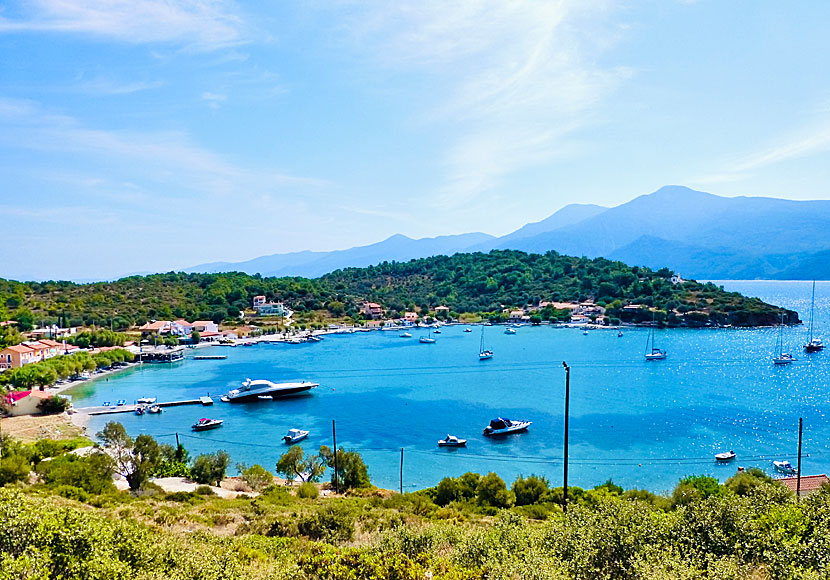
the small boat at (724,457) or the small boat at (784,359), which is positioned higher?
the small boat at (784,359)

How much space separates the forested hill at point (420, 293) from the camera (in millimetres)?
75375

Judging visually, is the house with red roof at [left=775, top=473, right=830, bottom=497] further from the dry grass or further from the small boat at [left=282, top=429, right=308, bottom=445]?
the dry grass

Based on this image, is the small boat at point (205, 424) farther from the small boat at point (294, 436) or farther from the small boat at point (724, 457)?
the small boat at point (724, 457)

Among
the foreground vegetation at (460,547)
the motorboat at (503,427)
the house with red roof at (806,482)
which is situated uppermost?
the foreground vegetation at (460,547)

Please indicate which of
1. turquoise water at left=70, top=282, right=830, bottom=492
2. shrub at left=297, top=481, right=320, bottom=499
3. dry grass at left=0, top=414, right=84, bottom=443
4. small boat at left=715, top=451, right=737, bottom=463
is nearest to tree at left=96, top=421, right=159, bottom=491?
shrub at left=297, top=481, right=320, bottom=499

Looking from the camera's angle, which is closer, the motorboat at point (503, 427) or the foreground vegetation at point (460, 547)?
the foreground vegetation at point (460, 547)

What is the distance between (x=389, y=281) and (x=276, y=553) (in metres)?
110

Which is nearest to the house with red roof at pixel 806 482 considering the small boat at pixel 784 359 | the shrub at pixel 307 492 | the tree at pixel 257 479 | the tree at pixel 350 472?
the tree at pixel 350 472

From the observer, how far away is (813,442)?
27234 millimetres

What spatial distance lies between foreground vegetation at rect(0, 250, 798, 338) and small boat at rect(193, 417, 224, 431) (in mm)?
32026

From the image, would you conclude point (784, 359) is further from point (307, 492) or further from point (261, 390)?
point (307, 492)

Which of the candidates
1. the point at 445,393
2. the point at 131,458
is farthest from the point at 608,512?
the point at 445,393

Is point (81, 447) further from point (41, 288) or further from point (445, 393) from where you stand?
point (41, 288)

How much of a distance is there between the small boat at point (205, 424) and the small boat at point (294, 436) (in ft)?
17.9
